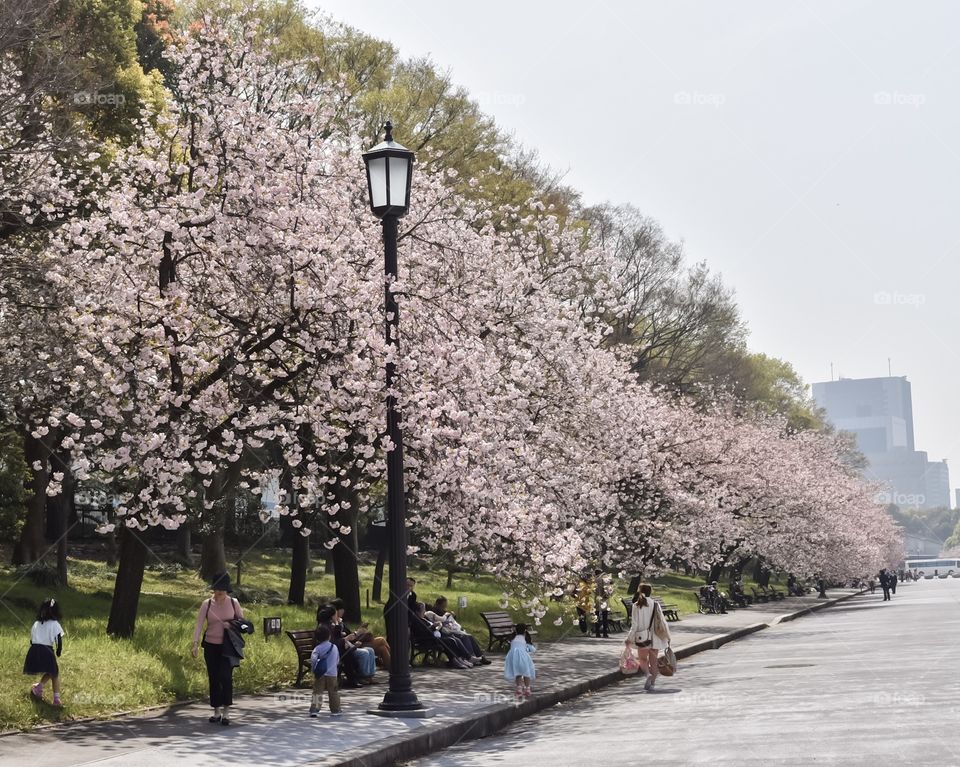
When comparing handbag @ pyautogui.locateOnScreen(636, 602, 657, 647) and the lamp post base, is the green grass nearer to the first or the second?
the lamp post base

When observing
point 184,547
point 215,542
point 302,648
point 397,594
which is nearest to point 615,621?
point 215,542

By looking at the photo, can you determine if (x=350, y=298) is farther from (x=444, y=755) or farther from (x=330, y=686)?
(x=444, y=755)

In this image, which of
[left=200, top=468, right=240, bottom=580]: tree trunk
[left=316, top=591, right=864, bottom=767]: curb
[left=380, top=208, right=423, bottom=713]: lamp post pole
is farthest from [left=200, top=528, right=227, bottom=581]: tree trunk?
[left=380, top=208, right=423, bottom=713]: lamp post pole

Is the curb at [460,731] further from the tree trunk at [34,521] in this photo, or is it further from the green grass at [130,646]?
the tree trunk at [34,521]

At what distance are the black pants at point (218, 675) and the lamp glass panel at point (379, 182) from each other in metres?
5.66

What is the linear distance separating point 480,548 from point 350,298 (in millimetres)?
7427

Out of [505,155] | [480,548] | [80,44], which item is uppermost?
[505,155]

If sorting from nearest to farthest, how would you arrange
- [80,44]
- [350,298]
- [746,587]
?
[350,298] → [80,44] → [746,587]

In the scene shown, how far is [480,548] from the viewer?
23.4 metres

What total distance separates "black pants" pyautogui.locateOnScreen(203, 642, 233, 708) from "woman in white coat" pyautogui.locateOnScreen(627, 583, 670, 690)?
7.76m

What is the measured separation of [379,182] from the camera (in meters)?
15.9

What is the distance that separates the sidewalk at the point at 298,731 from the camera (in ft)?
38.3

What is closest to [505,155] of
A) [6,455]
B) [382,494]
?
[382,494]

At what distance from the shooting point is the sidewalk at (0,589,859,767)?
1167 centimetres
